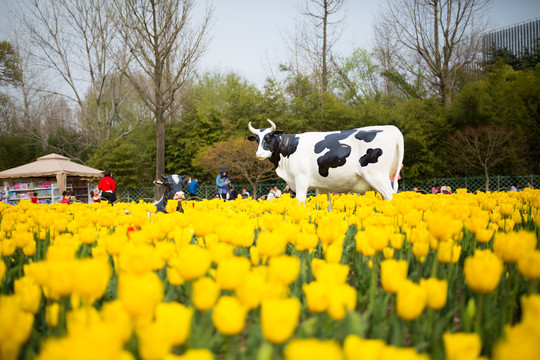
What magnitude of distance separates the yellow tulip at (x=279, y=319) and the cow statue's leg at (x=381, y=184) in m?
4.45

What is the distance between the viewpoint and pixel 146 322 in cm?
80

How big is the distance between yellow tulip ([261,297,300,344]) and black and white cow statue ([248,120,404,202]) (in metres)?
4.46

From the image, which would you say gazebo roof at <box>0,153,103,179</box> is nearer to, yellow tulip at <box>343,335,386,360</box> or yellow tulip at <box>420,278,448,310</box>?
yellow tulip at <box>420,278,448,310</box>

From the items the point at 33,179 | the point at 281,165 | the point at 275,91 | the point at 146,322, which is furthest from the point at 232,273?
the point at 275,91

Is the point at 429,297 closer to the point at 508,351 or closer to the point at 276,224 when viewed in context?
the point at 508,351

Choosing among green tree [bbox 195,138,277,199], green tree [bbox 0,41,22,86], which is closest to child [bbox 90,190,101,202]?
green tree [bbox 195,138,277,199]

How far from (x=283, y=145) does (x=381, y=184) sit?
1.66 metres

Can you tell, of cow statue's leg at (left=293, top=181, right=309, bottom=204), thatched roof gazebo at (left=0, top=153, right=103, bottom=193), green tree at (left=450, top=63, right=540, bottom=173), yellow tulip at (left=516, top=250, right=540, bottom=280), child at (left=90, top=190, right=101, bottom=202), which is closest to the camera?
yellow tulip at (left=516, top=250, right=540, bottom=280)

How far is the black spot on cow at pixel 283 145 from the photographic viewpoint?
18.3 feet

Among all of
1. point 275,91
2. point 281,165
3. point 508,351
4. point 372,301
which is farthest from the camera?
point 275,91

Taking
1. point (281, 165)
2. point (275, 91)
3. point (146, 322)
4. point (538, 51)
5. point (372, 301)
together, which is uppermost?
point (538, 51)

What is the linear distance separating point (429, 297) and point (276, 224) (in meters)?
0.93

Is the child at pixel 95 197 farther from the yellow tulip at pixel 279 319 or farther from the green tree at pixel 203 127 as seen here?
the green tree at pixel 203 127

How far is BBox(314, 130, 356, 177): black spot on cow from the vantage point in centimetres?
512
